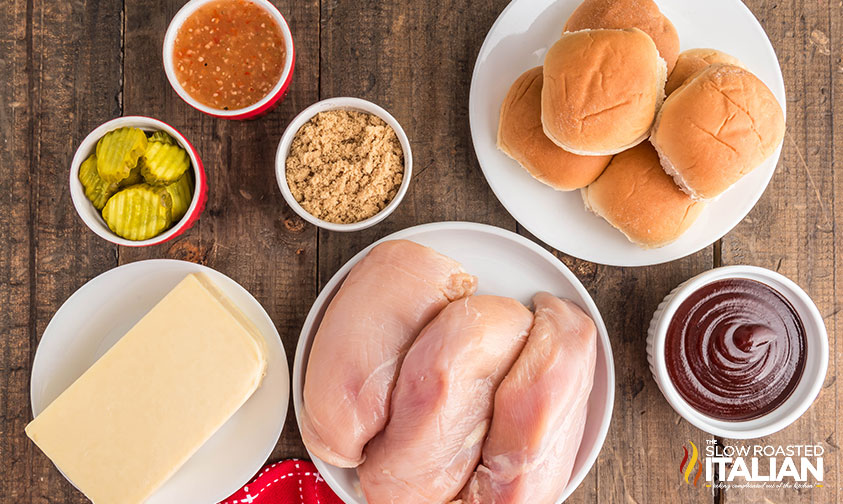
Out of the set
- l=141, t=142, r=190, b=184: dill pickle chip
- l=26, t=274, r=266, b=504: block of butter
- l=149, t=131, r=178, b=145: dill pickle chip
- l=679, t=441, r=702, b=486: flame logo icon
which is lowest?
l=679, t=441, r=702, b=486: flame logo icon

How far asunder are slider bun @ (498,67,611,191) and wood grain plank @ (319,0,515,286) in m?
0.18

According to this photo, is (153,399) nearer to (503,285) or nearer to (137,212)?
(137,212)

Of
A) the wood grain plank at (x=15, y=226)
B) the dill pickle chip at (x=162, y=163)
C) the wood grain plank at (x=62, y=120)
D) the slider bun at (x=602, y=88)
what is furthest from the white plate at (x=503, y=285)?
the wood grain plank at (x=15, y=226)

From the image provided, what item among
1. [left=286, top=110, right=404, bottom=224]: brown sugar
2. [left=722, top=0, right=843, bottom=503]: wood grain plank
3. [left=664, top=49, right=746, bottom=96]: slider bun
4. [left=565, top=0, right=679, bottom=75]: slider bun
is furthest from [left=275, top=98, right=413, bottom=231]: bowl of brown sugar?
[left=722, top=0, right=843, bottom=503]: wood grain plank

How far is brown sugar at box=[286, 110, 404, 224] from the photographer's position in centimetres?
121

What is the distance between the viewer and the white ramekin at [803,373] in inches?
47.3

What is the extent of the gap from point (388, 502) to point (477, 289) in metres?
0.47

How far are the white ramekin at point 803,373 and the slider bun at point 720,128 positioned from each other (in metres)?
0.21

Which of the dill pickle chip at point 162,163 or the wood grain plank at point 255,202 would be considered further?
the wood grain plank at point 255,202

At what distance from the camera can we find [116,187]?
1.20 m

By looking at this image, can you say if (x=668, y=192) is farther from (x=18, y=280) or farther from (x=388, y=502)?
(x=18, y=280)

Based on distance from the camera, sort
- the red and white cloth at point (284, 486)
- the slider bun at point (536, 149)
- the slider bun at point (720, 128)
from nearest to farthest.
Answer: the slider bun at point (720, 128), the slider bun at point (536, 149), the red and white cloth at point (284, 486)

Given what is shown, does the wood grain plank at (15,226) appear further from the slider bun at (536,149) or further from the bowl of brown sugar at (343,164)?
the slider bun at (536,149)

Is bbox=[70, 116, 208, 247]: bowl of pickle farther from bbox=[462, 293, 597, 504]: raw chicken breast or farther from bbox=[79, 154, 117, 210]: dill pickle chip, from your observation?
bbox=[462, 293, 597, 504]: raw chicken breast
